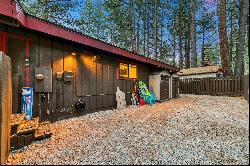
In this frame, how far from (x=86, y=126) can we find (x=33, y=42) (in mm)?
3435

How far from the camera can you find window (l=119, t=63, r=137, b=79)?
1281 cm

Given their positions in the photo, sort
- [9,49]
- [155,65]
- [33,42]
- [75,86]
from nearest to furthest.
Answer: [9,49]
[33,42]
[75,86]
[155,65]

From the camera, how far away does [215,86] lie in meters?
20.5

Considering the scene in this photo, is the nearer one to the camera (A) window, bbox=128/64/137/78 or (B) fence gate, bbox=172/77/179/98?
(A) window, bbox=128/64/137/78

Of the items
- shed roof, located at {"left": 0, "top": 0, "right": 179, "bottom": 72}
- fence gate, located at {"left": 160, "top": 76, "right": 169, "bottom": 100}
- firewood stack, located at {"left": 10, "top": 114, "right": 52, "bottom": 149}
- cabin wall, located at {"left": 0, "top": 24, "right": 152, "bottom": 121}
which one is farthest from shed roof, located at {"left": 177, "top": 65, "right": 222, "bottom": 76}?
firewood stack, located at {"left": 10, "top": 114, "right": 52, "bottom": 149}

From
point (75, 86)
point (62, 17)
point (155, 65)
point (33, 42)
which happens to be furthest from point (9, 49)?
point (62, 17)

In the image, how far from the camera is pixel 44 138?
580cm

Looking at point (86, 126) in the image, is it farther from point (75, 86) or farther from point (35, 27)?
point (35, 27)

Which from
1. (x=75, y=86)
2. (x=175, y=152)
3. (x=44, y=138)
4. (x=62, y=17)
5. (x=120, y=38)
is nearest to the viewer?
(x=175, y=152)

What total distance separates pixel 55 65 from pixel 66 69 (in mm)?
558

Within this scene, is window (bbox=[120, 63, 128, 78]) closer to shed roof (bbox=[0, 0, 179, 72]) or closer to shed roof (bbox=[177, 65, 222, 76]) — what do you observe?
shed roof (bbox=[0, 0, 179, 72])

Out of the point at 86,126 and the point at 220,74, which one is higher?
the point at 220,74

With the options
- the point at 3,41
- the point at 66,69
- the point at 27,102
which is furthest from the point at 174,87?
the point at 3,41

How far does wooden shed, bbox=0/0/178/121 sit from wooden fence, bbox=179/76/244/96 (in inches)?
446
